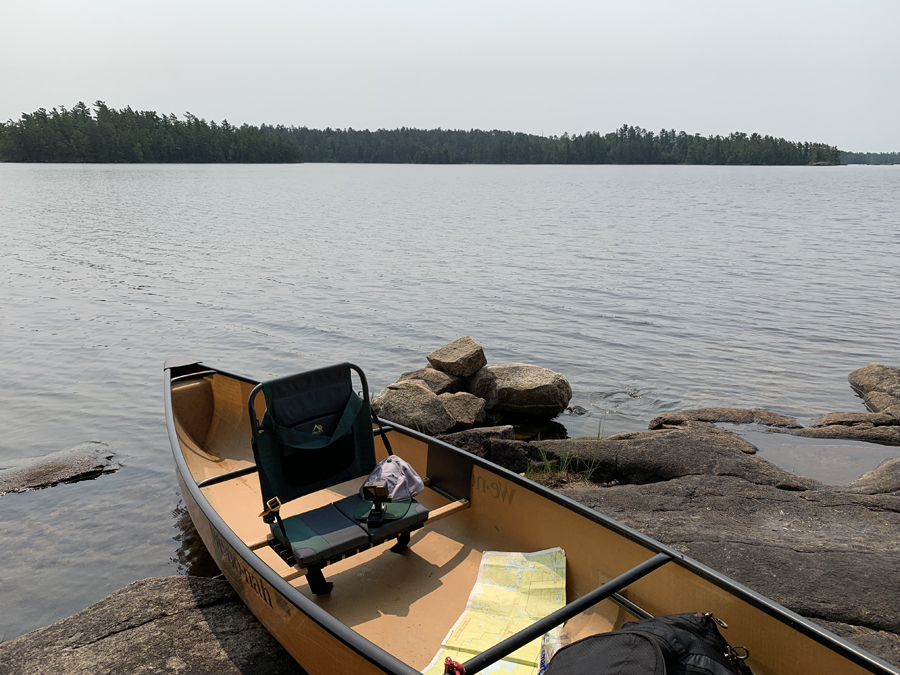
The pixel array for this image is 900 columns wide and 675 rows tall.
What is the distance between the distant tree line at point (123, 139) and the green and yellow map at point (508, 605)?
141564mm

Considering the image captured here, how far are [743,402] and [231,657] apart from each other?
961cm

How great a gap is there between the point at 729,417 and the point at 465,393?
13.9 feet

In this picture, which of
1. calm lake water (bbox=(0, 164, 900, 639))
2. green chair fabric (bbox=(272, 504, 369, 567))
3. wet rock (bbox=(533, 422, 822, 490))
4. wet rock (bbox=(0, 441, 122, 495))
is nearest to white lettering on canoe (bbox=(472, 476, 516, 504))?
green chair fabric (bbox=(272, 504, 369, 567))

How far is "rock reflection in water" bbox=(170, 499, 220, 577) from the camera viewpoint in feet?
20.4

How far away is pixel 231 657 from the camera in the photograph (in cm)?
439

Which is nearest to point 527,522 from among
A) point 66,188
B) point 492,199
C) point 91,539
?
point 91,539

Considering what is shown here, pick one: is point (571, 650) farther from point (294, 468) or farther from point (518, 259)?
point (518, 259)

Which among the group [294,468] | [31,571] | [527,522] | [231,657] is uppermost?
[294,468]

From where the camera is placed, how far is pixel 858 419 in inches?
377

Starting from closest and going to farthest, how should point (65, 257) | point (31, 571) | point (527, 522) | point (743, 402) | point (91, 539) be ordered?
point (527, 522) → point (31, 571) → point (91, 539) → point (743, 402) → point (65, 257)

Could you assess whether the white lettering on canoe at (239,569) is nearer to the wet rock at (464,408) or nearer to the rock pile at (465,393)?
the rock pile at (465,393)

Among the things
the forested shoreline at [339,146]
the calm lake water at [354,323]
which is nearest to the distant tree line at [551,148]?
the forested shoreline at [339,146]

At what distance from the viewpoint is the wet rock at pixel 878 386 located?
33.8 feet

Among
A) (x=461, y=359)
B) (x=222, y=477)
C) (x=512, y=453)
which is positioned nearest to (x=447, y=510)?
(x=222, y=477)
